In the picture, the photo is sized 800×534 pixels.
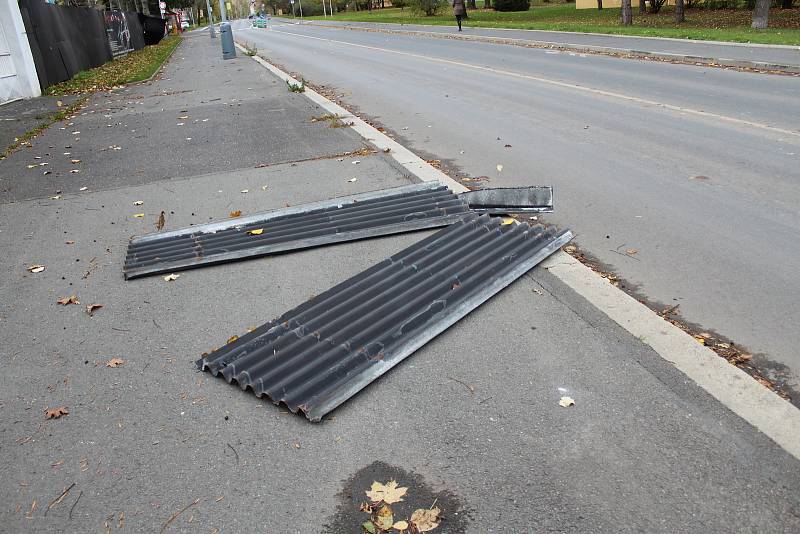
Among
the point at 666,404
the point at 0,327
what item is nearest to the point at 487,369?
the point at 666,404

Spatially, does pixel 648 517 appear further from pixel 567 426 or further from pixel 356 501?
pixel 356 501

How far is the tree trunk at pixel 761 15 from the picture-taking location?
2369 cm

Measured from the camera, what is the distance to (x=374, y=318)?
13.4 feet

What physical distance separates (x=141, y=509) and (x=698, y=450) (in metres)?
2.39

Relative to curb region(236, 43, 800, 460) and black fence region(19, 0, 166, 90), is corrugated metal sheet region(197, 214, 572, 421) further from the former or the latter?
black fence region(19, 0, 166, 90)

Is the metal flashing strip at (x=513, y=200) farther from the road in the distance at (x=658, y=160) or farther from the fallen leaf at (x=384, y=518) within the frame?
the fallen leaf at (x=384, y=518)

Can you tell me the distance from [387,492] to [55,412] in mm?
1877

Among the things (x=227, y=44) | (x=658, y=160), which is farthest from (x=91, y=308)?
(x=227, y=44)

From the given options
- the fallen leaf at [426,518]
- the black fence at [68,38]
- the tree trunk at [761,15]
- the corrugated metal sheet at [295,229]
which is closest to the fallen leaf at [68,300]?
the corrugated metal sheet at [295,229]

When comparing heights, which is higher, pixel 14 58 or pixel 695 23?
pixel 14 58

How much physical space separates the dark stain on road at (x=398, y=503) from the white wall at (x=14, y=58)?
16687 mm

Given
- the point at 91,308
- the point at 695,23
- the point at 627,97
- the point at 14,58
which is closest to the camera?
the point at 91,308

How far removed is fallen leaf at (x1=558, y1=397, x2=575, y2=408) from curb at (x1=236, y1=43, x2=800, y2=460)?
0.64 m

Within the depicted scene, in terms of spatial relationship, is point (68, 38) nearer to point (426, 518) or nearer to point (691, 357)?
point (691, 357)
